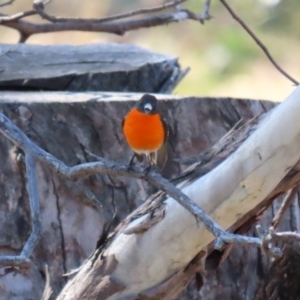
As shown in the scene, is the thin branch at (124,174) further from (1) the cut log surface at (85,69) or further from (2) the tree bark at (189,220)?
(1) the cut log surface at (85,69)

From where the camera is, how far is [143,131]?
248cm

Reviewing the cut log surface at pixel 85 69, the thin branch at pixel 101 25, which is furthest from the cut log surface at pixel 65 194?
the thin branch at pixel 101 25

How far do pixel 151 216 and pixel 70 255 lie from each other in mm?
Result: 560

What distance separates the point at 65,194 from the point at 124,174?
692 mm

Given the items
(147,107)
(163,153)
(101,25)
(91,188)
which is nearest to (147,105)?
(147,107)

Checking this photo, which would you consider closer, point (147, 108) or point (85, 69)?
point (147, 108)

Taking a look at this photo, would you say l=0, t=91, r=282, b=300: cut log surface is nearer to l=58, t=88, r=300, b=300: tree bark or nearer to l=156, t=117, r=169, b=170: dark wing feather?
l=156, t=117, r=169, b=170: dark wing feather

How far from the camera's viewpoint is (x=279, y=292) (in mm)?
2613

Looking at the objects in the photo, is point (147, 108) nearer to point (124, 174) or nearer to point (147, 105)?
point (147, 105)

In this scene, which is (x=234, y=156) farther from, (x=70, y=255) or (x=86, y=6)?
(x=86, y=6)

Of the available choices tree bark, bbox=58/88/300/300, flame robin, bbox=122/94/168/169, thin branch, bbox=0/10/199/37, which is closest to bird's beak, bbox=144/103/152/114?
flame robin, bbox=122/94/168/169

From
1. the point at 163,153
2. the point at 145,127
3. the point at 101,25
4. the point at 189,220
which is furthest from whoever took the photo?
the point at 101,25

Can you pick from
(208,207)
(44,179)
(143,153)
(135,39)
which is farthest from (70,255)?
(135,39)

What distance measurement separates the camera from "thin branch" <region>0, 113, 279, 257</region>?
171 cm
